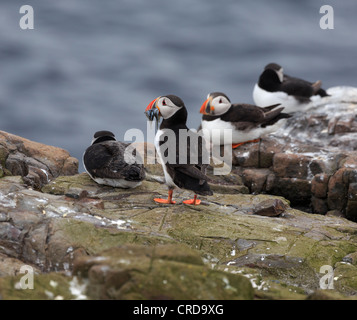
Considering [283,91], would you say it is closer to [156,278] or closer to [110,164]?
[110,164]

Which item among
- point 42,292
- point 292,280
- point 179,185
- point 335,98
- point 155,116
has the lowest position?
point 292,280

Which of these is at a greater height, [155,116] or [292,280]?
[155,116]

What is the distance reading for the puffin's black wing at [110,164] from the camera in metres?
8.32

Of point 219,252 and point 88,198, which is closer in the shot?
point 219,252

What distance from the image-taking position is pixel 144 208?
7.39 m

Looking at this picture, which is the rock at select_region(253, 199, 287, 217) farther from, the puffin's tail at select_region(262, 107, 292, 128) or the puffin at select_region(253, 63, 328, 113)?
the puffin at select_region(253, 63, 328, 113)

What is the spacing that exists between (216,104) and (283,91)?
320 cm

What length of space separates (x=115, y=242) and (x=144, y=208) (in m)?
1.77

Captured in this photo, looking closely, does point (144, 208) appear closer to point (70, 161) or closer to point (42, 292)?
point (70, 161)

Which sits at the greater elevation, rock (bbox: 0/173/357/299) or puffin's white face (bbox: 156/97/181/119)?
puffin's white face (bbox: 156/97/181/119)

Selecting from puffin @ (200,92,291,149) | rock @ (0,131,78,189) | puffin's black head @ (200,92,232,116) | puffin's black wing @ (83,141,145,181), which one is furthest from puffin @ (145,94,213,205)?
puffin's black head @ (200,92,232,116)

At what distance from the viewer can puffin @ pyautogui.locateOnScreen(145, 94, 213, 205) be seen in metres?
7.25

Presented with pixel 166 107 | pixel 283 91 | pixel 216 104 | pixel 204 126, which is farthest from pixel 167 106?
pixel 283 91
